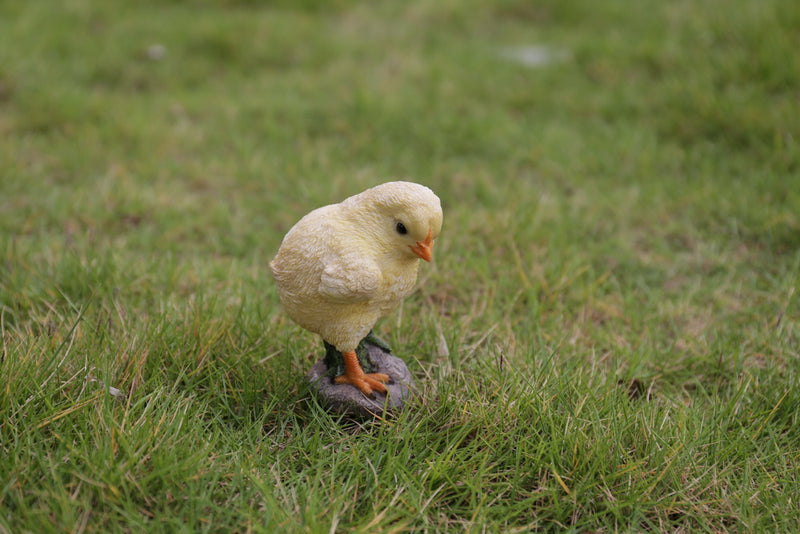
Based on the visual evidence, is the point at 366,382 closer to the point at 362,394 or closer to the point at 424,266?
the point at 362,394

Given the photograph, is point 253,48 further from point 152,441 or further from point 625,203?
point 152,441

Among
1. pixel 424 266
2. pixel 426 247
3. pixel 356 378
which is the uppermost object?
pixel 426 247

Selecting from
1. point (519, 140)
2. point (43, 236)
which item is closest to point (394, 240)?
point (43, 236)

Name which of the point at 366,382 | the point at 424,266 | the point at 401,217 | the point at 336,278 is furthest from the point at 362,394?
the point at 424,266

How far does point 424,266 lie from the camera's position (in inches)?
132

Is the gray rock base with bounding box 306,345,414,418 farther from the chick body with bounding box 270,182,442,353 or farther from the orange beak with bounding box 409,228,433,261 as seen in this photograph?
the orange beak with bounding box 409,228,433,261

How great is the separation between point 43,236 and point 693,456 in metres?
3.22

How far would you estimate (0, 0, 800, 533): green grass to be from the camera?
1.99 m

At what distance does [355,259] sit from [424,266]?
53.9 inches

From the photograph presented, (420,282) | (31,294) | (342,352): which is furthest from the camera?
(420,282)

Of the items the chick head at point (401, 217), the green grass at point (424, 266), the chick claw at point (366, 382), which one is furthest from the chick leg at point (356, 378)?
the chick head at point (401, 217)

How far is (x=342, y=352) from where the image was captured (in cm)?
221

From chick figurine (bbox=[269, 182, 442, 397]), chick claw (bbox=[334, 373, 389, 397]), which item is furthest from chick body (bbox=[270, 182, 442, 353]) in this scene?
chick claw (bbox=[334, 373, 389, 397])

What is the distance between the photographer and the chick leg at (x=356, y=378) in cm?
222
